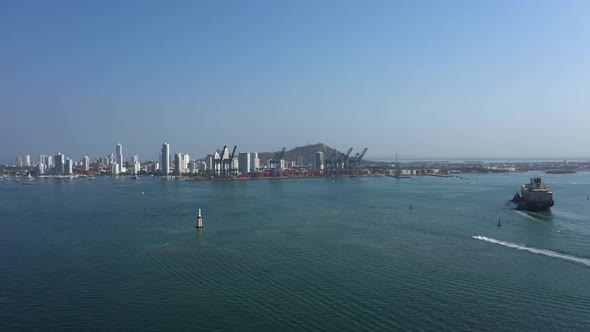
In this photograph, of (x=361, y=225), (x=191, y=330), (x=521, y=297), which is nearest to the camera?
(x=191, y=330)

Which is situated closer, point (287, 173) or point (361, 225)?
point (361, 225)

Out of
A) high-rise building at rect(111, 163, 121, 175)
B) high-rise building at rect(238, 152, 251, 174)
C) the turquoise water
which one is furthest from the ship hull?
high-rise building at rect(111, 163, 121, 175)

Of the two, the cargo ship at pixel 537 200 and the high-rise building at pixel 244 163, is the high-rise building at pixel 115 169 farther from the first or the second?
the cargo ship at pixel 537 200

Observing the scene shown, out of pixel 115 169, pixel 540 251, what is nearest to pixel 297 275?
pixel 540 251

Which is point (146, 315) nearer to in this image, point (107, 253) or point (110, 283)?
point (110, 283)

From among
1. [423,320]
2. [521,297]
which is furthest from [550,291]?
[423,320]

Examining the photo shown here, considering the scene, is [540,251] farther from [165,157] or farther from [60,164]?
[60,164]
